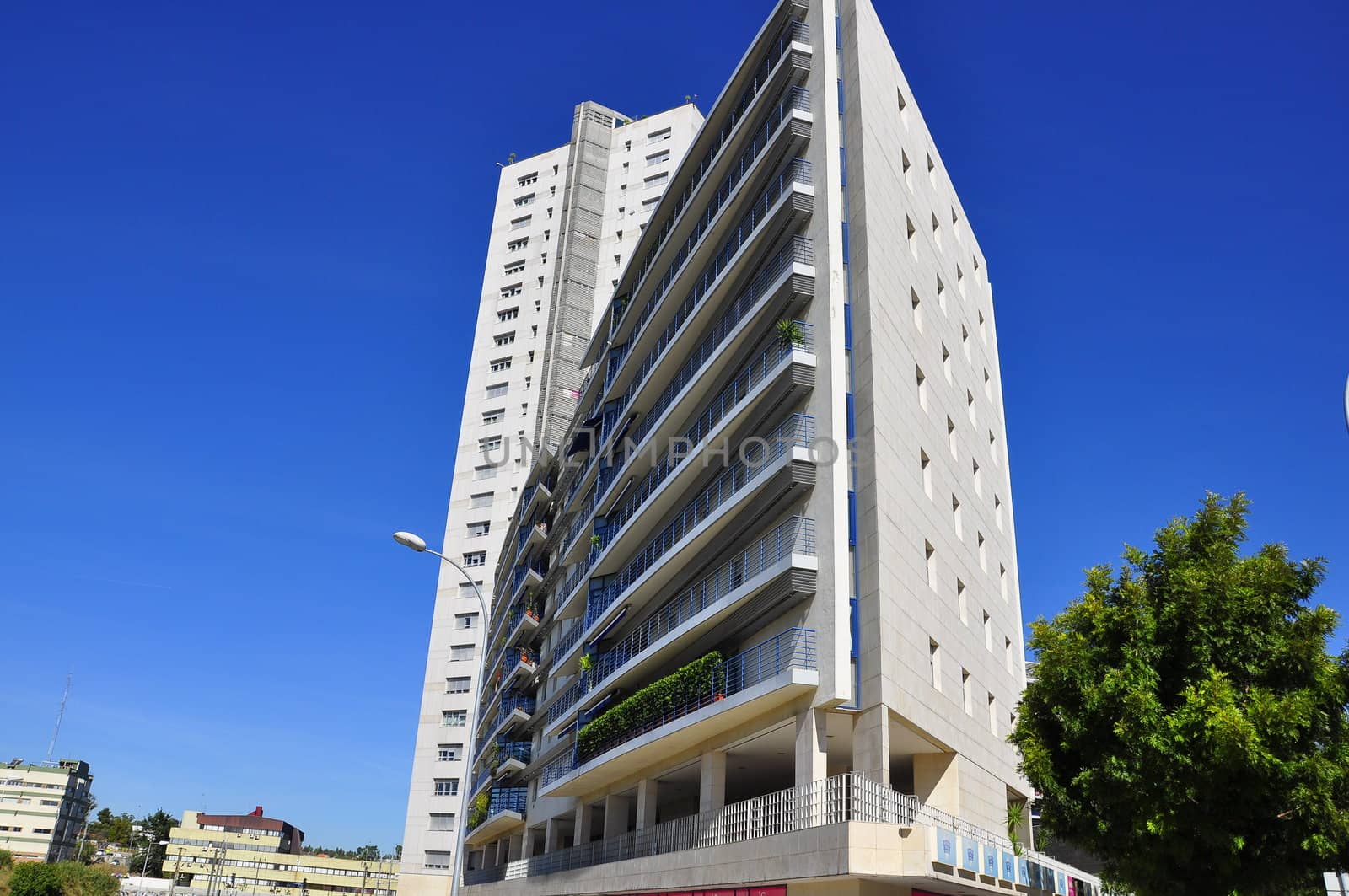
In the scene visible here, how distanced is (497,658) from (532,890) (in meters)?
28.9

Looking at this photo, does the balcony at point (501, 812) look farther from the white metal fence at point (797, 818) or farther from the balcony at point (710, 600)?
the white metal fence at point (797, 818)

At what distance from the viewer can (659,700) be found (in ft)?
96.2

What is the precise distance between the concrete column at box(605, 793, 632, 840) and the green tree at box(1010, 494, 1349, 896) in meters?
17.4

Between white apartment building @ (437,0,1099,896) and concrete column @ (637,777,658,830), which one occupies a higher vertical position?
white apartment building @ (437,0,1099,896)

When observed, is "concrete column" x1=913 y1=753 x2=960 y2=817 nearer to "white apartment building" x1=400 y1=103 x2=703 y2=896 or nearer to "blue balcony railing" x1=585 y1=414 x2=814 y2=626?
"blue balcony railing" x1=585 y1=414 x2=814 y2=626

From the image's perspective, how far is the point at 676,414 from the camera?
35938 mm

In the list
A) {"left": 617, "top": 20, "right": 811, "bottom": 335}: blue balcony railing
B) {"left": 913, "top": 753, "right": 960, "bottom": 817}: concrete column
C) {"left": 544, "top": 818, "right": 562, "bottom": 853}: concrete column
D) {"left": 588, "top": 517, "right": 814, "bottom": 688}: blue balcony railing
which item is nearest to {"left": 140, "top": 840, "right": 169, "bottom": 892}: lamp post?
{"left": 544, "top": 818, "right": 562, "bottom": 853}: concrete column

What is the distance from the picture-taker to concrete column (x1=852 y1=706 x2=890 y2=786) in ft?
75.2

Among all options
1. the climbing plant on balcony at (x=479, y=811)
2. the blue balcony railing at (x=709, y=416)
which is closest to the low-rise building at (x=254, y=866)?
the climbing plant on balcony at (x=479, y=811)

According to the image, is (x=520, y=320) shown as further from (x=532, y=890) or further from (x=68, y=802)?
(x=68, y=802)

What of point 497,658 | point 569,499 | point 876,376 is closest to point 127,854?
point 497,658

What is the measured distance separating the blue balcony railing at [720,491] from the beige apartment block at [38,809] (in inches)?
5234

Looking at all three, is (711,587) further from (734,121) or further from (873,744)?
(734,121)

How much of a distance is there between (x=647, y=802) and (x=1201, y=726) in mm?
18455
